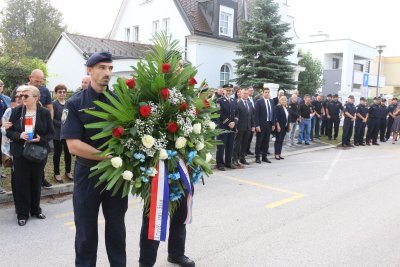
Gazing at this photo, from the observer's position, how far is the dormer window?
22188 millimetres

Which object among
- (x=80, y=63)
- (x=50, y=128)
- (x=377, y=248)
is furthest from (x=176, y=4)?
(x=377, y=248)

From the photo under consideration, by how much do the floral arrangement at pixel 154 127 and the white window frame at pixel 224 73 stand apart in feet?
63.6

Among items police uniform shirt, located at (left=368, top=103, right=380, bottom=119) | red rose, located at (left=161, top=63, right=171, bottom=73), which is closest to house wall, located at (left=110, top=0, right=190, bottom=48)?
police uniform shirt, located at (left=368, top=103, right=380, bottom=119)

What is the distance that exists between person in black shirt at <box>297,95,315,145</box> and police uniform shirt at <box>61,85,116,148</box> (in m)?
11.9

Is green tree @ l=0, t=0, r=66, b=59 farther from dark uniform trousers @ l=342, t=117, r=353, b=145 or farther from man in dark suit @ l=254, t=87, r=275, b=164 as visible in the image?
man in dark suit @ l=254, t=87, r=275, b=164

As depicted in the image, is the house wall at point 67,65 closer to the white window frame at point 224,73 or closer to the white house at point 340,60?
the white window frame at point 224,73

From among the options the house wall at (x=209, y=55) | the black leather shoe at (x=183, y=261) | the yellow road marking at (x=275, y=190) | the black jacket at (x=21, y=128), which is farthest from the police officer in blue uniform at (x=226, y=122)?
the house wall at (x=209, y=55)

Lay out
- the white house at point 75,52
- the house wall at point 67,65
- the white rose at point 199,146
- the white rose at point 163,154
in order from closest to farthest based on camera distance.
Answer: the white rose at point 163,154 → the white rose at point 199,146 → the white house at point 75,52 → the house wall at point 67,65

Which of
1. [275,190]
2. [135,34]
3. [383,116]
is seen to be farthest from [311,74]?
[275,190]

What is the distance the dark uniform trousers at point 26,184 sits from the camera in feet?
16.5

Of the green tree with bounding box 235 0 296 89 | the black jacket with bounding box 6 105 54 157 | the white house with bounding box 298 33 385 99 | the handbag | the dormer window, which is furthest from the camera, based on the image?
the white house with bounding box 298 33 385 99

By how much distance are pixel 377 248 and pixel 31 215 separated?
186 inches

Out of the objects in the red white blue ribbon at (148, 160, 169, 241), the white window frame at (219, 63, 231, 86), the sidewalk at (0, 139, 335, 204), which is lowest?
the sidewalk at (0, 139, 335, 204)

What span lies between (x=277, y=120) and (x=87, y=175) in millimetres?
8760
